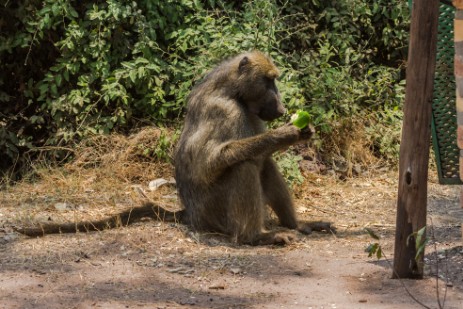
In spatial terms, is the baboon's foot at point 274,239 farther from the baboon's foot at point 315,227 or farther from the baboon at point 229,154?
the baboon's foot at point 315,227

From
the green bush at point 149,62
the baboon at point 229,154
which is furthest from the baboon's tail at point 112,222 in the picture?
the green bush at point 149,62

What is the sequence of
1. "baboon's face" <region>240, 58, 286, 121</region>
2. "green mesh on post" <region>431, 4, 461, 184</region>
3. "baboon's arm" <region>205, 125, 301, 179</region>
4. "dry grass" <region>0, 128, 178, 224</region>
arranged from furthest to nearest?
"dry grass" <region>0, 128, 178, 224</region> → "baboon's face" <region>240, 58, 286, 121</region> → "baboon's arm" <region>205, 125, 301, 179</region> → "green mesh on post" <region>431, 4, 461, 184</region>

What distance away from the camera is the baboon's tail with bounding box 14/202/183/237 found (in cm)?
654

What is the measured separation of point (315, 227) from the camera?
7.05 meters

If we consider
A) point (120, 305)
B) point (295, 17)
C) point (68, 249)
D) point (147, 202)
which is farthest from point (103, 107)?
point (120, 305)

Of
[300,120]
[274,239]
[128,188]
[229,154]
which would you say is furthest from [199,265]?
[128,188]

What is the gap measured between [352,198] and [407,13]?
228 centimetres

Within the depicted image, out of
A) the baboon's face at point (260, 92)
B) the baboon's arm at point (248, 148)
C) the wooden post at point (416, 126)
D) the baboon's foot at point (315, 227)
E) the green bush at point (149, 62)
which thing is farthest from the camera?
the green bush at point (149, 62)

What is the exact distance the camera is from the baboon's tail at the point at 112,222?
654 cm

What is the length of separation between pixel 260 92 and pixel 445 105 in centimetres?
149

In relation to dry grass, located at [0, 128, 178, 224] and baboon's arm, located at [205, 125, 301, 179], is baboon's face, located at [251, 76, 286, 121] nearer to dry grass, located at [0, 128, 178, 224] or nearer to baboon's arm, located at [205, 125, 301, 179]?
baboon's arm, located at [205, 125, 301, 179]

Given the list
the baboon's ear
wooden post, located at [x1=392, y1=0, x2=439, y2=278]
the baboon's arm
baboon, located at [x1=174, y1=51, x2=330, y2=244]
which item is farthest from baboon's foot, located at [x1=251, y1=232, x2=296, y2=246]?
wooden post, located at [x1=392, y1=0, x2=439, y2=278]

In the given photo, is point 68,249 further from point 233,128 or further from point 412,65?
point 412,65

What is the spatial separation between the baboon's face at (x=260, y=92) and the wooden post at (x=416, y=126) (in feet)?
5.69
